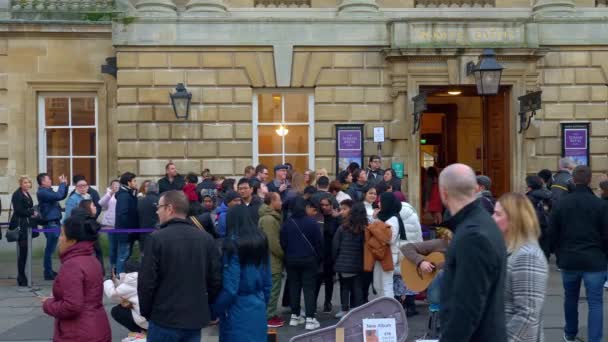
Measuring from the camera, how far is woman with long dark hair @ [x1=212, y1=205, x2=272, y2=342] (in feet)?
22.4

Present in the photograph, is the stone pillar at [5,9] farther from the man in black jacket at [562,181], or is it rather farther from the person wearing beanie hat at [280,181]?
the man in black jacket at [562,181]

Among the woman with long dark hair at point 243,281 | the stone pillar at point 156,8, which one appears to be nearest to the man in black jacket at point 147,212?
the stone pillar at point 156,8

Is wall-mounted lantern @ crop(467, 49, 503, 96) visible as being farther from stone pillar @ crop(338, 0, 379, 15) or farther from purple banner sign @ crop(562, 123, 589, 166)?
stone pillar @ crop(338, 0, 379, 15)

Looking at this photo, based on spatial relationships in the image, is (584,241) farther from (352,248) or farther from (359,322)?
(352,248)

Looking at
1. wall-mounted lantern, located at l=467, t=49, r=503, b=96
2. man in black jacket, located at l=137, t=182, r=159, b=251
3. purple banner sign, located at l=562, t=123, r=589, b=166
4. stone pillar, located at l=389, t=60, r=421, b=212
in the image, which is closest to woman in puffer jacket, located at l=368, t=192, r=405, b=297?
man in black jacket, located at l=137, t=182, r=159, b=251

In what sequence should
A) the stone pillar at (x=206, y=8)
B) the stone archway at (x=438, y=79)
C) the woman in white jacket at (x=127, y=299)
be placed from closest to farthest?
the woman in white jacket at (x=127, y=299) < the stone archway at (x=438, y=79) < the stone pillar at (x=206, y=8)

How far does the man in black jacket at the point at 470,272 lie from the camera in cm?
434

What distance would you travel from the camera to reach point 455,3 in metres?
18.2

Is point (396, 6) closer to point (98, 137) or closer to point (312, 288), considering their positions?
point (98, 137)

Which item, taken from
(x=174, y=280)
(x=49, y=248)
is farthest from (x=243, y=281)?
(x=49, y=248)

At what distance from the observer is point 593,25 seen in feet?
57.4

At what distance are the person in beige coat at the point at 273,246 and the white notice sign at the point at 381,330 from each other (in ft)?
9.45

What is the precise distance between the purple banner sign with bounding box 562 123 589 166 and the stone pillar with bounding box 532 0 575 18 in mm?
2264

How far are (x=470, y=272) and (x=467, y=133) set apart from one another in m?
18.1
